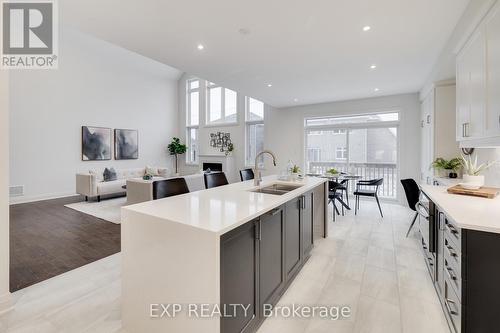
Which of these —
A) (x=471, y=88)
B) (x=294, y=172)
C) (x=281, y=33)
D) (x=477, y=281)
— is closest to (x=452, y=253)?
(x=477, y=281)

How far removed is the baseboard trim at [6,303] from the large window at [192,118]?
26.5ft

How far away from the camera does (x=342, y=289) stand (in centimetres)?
225

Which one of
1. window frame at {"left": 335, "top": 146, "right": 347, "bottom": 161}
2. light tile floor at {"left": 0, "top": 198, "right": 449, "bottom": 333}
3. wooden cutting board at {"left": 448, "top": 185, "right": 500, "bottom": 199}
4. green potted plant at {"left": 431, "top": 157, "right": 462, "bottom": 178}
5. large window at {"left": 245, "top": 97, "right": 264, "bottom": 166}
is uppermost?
large window at {"left": 245, "top": 97, "right": 264, "bottom": 166}

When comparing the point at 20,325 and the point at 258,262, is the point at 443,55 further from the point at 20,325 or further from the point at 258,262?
the point at 20,325

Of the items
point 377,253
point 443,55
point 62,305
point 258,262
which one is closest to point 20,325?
point 62,305

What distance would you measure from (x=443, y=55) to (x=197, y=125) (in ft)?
26.6

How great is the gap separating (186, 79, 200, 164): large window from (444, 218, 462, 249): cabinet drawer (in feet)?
29.4

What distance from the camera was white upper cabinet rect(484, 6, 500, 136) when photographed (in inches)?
65.6

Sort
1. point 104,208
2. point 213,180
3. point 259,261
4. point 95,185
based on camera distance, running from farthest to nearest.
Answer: point 95,185
point 104,208
point 213,180
point 259,261

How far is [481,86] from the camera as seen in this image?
192cm

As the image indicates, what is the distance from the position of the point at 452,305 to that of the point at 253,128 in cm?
722

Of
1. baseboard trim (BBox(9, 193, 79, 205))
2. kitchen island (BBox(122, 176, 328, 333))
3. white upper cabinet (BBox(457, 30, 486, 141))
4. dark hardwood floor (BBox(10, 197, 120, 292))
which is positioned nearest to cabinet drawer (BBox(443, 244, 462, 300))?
white upper cabinet (BBox(457, 30, 486, 141))

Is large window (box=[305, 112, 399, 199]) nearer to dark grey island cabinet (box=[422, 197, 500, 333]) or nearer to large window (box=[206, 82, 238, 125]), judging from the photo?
large window (box=[206, 82, 238, 125])

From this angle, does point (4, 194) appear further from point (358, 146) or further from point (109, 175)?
point (358, 146)
